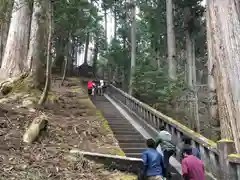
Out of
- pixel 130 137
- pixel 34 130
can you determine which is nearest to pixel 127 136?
pixel 130 137

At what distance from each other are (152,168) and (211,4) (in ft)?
12.0

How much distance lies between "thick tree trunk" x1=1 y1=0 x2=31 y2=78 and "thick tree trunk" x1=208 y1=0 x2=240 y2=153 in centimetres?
769

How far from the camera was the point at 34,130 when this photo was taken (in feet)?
20.6


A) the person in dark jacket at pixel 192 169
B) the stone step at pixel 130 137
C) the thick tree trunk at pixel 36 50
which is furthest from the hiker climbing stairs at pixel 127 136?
the thick tree trunk at pixel 36 50

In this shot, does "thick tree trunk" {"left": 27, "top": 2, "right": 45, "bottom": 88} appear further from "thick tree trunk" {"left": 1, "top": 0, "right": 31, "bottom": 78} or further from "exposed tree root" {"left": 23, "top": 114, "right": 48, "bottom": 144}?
"exposed tree root" {"left": 23, "top": 114, "right": 48, "bottom": 144}

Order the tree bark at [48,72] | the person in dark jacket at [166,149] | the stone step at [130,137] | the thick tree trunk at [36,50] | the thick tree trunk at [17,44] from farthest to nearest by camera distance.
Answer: the thick tree trunk at [17,44]
the stone step at [130,137]
the thick tree trunk at [36,50]
the tree bark at [48,72]
the person in dark jacket at [166,149]

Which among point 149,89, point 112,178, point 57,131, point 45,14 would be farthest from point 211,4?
point 149,89

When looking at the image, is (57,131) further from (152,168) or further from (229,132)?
(229,132)

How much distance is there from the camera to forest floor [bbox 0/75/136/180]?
4.82m

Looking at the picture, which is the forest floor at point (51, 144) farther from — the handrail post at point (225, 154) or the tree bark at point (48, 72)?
the handrail post at point (225, 154)

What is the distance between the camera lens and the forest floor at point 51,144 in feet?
15.8

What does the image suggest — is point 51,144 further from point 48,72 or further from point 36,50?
point 36,50

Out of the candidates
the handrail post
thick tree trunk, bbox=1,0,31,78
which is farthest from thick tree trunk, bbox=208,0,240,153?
thick tree trunk, bbox=1,0,31,78

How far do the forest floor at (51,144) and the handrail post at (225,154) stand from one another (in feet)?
5.89
